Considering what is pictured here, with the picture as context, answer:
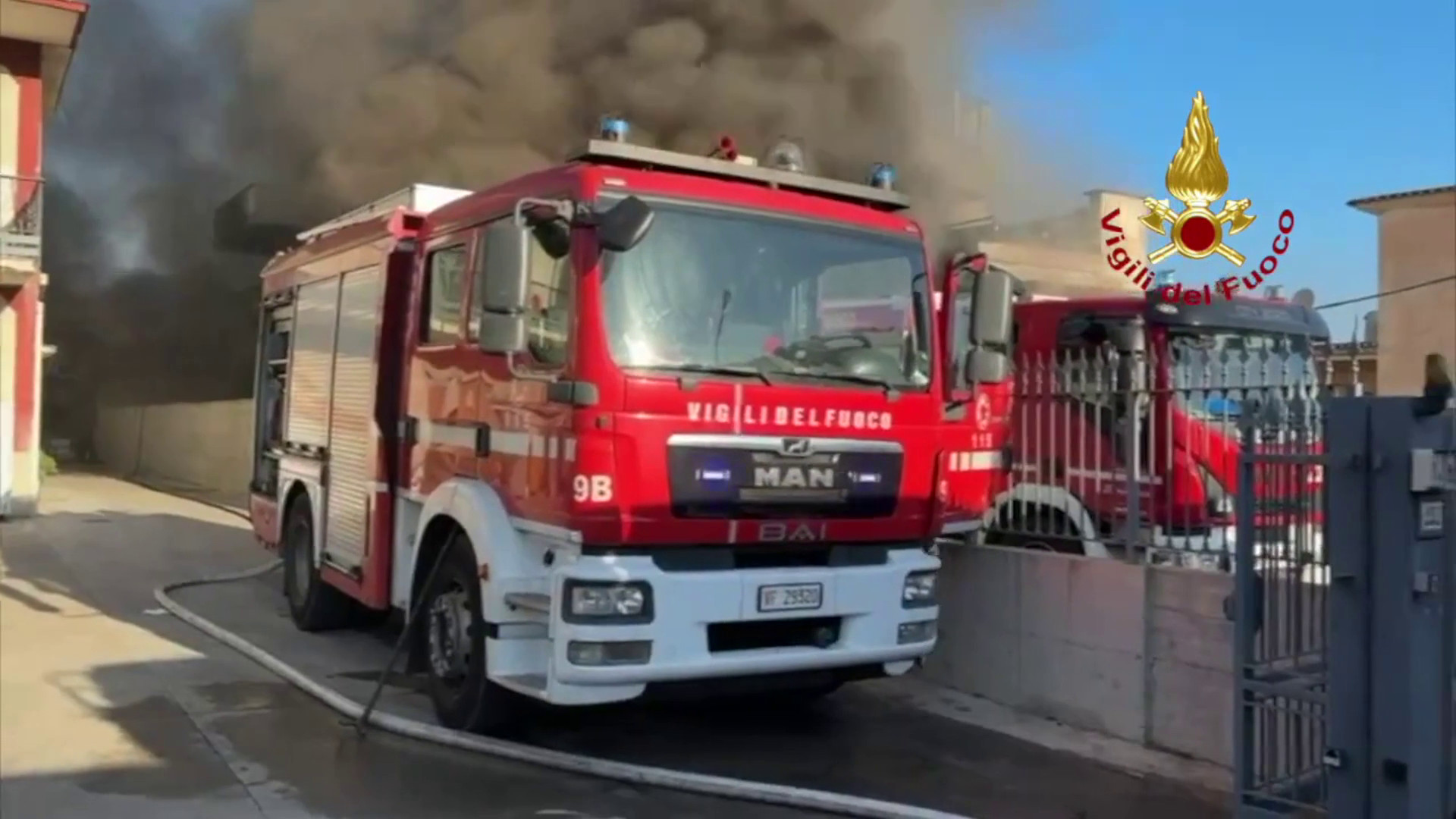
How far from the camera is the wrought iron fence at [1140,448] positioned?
207 inches

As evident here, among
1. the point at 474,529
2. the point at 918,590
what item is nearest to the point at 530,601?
the point at 474,529

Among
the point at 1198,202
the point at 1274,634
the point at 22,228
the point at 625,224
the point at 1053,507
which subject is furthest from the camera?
the point at 22,228

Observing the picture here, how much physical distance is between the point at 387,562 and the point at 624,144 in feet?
8.32

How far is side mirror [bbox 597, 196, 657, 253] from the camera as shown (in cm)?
451

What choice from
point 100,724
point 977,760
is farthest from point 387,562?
point 977,760

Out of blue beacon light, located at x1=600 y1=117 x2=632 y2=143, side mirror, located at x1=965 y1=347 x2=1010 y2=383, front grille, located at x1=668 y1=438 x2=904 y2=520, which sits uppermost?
blue beacon light, located at x1=600 y1=117 x2=632 y2=143

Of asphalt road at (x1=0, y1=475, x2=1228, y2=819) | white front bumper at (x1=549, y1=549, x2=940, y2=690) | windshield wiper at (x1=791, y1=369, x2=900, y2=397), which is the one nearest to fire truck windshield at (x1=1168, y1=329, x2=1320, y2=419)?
windshield wiper at (x1=791, y1=369, x2=900, y2=397)

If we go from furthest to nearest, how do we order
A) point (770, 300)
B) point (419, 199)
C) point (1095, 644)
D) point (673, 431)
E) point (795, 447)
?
point (419, 199) → point (1095, 644) → point (770, 300) → point (795, 447) → point (673, 431)

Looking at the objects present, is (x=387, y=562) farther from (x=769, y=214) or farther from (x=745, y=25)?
(x=745, y=25)

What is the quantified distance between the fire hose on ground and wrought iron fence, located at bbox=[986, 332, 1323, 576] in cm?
175

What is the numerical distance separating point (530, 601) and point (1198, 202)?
6.32m

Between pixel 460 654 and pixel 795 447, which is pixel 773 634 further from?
pixel 460 654

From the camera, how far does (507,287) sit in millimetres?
4695

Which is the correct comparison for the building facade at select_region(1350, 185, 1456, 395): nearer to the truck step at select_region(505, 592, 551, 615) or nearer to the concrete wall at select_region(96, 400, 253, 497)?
the concrete wall at select_region(96, 400, 253, 497)
